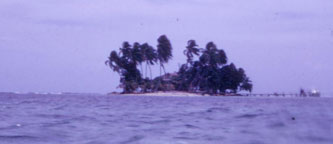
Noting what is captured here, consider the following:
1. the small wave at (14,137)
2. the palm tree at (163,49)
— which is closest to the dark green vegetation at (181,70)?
the palm tree at (163,49)

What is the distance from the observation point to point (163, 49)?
122 meters

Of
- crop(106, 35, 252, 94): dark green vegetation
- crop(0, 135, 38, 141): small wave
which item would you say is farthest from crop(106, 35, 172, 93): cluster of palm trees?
crop(0, 135, 38, 141): small wave

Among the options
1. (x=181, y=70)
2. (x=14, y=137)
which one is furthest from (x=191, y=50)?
(x=14, y=137)

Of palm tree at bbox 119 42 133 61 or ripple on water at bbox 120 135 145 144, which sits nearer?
ripple on water at bbox 120 135 145 144

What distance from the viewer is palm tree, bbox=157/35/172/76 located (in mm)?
121938

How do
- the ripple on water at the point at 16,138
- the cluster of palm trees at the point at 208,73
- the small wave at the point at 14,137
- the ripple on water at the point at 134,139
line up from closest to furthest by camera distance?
the ripple on water at the point at 134,139 → the ripple on water at the point at 16,138 → the small wave at the point at 14,137 → the cluster of palm trees at the point at 208,73

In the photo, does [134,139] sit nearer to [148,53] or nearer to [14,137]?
[14,137]

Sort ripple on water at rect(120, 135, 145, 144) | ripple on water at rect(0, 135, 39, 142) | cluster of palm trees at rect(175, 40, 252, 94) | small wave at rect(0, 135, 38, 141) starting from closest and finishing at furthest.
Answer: ripple on water at rect(120, 135, 145, 144)
ripple on water at rect(0, 135, 39, 142)
small wave at rect(0, 135, 38, 141)
cluster of palm trees at rect(175, 40, 252, 94)

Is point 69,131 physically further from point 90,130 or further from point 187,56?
point 187,56

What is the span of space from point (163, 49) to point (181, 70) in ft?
23.6

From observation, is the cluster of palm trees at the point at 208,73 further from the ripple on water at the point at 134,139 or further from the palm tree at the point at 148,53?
the ripple on water at the point at 134,139

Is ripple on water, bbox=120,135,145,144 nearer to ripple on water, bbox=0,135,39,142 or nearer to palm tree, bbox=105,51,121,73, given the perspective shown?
ripple on water, bbox=0,135,39,142

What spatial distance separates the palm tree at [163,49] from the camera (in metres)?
122

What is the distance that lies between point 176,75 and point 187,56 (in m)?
8.61
